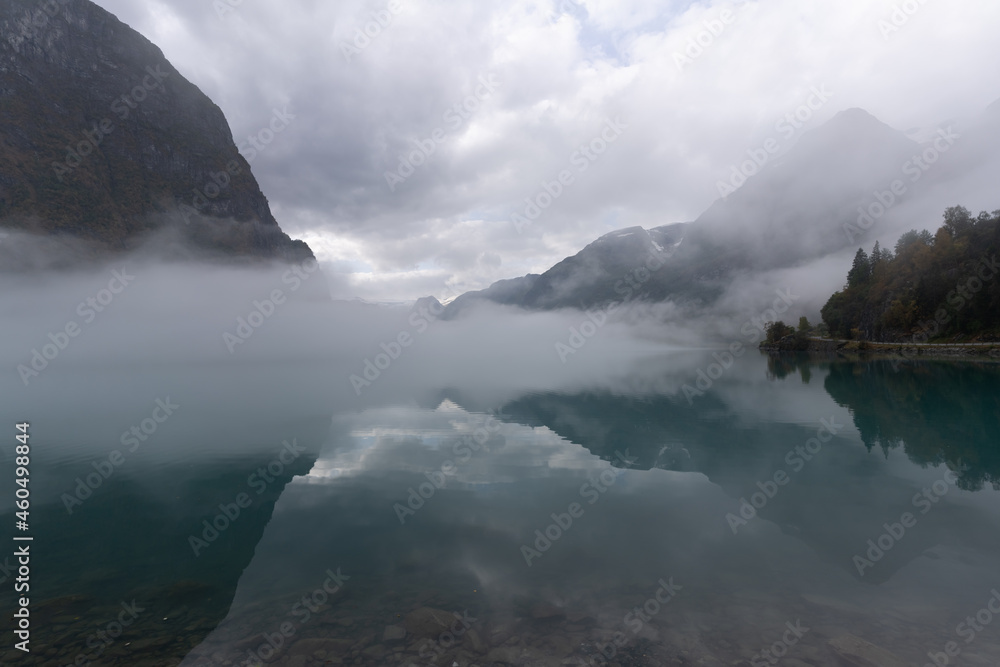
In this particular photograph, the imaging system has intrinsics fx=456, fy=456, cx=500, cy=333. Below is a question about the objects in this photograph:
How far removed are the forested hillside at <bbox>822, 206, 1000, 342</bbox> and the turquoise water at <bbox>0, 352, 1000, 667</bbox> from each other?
9215 centimetres

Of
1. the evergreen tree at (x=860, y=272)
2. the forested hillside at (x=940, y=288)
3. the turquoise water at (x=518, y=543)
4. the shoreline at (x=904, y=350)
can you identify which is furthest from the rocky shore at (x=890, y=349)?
the turquoise water at (x=518, y=543)

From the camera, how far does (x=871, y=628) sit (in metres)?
9.88

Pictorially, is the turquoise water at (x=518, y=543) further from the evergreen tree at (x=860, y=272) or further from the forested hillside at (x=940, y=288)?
the evergreen tree at (x=860, y=272)

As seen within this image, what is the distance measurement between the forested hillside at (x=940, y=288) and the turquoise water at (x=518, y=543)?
92153 millimetres

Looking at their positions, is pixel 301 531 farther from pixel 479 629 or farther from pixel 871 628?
pixel 871 628

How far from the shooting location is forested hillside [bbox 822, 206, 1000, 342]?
9606cm

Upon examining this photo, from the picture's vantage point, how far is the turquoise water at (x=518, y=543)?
32.5 feet

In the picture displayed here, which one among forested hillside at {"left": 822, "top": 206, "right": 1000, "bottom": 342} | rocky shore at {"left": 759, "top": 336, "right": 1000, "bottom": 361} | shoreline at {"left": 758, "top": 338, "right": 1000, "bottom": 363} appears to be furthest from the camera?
forested hillside at {"left": 822, "top": 206, "right": 1000, "bottom": 342}

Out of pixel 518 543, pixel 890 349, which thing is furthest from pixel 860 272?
pixel 518 543

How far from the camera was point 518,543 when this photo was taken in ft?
49.1

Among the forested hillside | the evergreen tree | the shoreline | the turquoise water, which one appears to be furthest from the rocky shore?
the turquoise water

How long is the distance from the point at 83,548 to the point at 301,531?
24.1 ft

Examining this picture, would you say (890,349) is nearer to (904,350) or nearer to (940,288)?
(904,350)

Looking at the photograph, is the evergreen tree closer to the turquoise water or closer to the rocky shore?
the rocky shore
